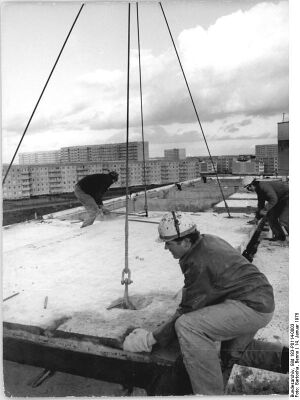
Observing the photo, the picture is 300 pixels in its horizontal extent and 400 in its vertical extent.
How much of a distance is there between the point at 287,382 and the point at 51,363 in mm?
1788

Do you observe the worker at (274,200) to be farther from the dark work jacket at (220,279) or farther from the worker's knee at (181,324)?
the worker's knee at (181,324)

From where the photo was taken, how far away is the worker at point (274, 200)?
5516 mm

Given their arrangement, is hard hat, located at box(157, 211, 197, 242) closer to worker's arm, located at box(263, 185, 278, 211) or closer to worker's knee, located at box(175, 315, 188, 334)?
worker's knee, located at box(175, 315, 188, 334)

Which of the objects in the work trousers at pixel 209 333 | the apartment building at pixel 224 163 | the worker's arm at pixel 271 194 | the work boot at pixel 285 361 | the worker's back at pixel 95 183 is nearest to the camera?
the work trousers at pixel 209 333

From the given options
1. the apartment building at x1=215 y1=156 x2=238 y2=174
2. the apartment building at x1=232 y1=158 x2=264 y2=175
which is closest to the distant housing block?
the apartment building at x1=232 y1=158 x2=264 y2=175

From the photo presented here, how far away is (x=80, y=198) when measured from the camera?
6.55 metres

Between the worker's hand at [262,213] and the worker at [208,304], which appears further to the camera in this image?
the worker's hand at [262,213]

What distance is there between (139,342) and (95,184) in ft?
14.3

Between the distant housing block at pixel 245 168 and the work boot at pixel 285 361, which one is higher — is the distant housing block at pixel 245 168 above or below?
A: above

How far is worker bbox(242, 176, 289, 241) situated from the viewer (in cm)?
552

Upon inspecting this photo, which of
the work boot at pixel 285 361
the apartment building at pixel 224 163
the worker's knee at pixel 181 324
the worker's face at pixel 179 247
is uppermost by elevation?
the apartment building at pixel 224 163

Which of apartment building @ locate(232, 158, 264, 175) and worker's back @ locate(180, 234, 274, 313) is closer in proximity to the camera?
worker's back @ locate(180, 234, 274, 313)

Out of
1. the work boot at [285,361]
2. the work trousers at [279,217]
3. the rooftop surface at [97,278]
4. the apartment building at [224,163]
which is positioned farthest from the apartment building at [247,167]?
the work boot at [285,361]

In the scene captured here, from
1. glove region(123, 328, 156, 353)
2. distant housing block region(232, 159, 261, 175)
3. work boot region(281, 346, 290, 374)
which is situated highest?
distant housing block region(232, 159, 261, 175)
